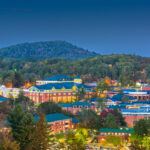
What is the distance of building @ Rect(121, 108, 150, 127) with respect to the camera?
210 feet

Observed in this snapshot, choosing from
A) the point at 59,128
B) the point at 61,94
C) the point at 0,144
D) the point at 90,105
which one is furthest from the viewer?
the point at 61,94

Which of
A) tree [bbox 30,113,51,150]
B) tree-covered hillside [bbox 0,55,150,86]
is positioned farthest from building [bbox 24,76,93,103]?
tree [bbox 30,113,51,150]

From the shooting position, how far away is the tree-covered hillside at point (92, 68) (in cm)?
10621

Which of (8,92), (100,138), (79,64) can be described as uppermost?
(79,64)

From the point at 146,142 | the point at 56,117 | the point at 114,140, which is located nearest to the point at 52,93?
the point at 56,117

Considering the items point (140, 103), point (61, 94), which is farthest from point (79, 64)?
point (140, 103)

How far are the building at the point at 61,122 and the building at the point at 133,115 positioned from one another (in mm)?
8789

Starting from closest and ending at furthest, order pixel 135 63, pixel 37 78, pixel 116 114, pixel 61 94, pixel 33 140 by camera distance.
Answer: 1. pixel 33 140
2. pixel 116 114
3. pixel 61 94
4. pixel 37 78
5. pixel 135 63

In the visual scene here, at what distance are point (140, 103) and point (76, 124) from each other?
19840 millimetres

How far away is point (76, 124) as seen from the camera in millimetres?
58250

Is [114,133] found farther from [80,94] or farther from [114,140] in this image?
[80,94]

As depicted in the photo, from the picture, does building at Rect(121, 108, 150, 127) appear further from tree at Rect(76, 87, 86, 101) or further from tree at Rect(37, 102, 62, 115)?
tree at Rect(76, 87, 86, 101)

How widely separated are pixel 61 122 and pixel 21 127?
20.8 meters

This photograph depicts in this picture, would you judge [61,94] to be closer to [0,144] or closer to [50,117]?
[50,117]
